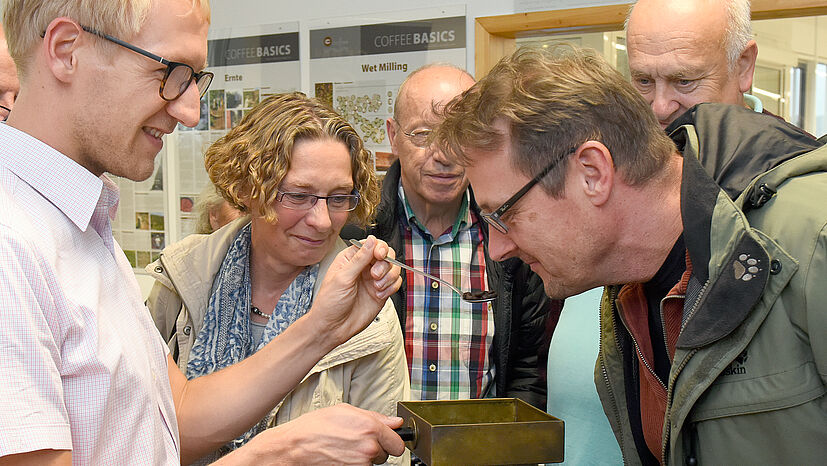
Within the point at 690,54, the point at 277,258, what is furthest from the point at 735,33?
the point at 277,258

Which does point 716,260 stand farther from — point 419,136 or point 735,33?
point 419,136

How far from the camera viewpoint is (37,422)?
86 cm

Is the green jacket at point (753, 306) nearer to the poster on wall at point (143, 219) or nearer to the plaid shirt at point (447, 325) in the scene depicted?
the plaid shirt at point (447, 325)

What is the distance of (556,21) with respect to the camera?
3143 mm

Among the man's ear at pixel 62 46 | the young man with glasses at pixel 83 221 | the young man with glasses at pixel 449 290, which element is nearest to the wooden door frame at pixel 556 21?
the young man with glasses at pixel 449 290

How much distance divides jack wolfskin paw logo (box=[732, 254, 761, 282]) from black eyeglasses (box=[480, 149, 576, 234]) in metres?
0.33

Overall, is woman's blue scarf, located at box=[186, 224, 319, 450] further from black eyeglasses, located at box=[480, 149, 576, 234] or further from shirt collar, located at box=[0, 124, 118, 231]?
shirt collar, located at box=[0, 124, 118, 231]

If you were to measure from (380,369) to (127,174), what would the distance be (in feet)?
2.55

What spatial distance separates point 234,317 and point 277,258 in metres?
0.17

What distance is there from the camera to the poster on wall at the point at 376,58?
11.0ft

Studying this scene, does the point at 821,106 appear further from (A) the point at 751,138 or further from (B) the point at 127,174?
(B) the point at 127,174

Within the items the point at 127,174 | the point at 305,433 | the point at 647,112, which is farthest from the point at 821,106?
the point at 127,174

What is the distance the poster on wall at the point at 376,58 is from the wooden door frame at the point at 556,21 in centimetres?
10

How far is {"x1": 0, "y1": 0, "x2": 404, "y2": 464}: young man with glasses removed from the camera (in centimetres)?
87
